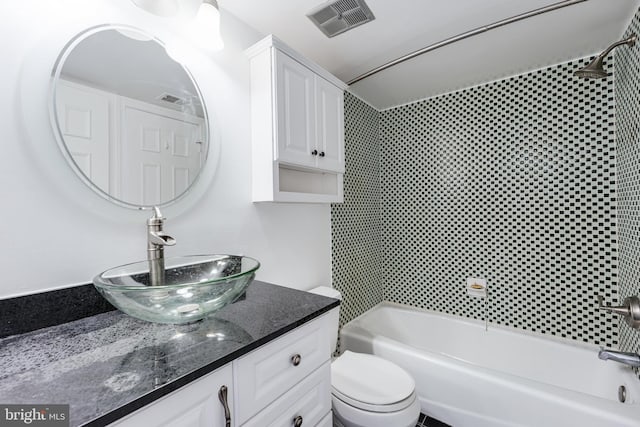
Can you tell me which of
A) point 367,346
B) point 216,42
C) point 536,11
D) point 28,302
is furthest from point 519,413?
point 216,42

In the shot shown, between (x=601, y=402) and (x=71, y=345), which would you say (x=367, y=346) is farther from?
(x=71, y=345)

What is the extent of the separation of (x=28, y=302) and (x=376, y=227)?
2.39 m

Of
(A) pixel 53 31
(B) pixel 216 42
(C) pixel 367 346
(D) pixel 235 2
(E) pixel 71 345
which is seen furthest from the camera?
(C) pixel 367 346

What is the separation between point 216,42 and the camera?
1150 millimetres

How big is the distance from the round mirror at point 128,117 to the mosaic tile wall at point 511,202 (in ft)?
6.59

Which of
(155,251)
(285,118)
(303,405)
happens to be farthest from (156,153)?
(303,405)

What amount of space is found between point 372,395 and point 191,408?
103 centimetres

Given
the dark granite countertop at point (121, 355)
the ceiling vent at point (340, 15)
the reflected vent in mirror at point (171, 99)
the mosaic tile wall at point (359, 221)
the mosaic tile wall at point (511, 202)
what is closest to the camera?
the dark granite countertop at point (121, 355)

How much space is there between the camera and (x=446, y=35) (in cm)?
171

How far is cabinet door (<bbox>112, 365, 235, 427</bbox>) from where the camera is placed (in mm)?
543

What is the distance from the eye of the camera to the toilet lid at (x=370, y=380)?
4.35 ft

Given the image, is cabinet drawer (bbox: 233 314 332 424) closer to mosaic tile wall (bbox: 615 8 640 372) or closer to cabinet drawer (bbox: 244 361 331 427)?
cabinet drawer (bbox: 244 361 331 427)

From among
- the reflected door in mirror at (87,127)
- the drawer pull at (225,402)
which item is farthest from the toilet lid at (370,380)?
the reflected door in mirror at (87,127)

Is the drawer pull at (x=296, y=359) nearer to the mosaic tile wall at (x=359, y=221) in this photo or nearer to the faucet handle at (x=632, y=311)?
the mosaic tile wall at (x=359, y=221)
